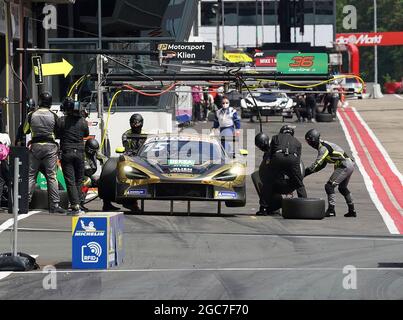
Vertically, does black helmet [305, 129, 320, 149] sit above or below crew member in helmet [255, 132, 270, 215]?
above

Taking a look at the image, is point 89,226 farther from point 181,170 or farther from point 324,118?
point 324,118

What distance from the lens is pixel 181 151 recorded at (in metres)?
18.8

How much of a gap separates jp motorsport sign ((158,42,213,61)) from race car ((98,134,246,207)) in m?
3.83

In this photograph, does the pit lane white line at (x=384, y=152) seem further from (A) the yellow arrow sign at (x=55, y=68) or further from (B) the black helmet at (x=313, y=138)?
(A) the yellow arrow sign at (x=55, y=68)

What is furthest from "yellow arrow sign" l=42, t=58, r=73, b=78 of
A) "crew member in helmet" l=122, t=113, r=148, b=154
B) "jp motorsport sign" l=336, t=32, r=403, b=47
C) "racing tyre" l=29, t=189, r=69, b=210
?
"jp motorsport sign" l=336, t=32, r=403, b=47

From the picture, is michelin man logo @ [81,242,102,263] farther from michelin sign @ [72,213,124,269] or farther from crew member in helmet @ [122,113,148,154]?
crew member in helmet @ [122,113,148,154]

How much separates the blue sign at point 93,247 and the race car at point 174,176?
512 centimetres

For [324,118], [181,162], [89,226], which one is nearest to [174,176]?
[181,162]

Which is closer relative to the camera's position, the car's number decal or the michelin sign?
the michelin sign

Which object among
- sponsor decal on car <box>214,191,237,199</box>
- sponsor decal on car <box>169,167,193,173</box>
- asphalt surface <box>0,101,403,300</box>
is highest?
sponsor decal on car <box>169,167,193,173</box>

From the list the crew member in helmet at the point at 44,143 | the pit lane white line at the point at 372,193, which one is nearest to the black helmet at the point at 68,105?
the crew member in helmet at the point at 44,143

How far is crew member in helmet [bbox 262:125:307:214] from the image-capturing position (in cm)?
1855
